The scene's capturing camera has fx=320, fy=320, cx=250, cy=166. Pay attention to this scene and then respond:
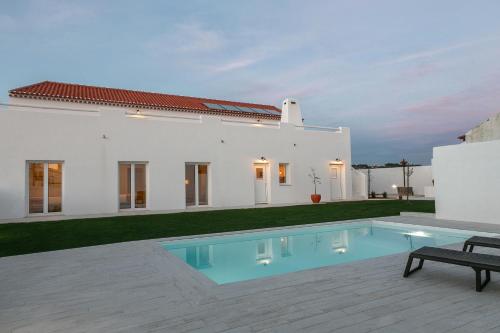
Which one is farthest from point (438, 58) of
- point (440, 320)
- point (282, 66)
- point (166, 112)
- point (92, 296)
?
point (92, 296)

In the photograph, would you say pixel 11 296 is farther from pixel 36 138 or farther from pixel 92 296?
pixel 36 138

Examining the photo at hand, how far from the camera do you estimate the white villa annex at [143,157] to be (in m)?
12.7

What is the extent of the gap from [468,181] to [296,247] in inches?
258

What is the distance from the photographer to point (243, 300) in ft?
12.2

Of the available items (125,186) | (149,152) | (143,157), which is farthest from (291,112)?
(125,186)

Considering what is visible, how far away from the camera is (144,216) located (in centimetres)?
1262

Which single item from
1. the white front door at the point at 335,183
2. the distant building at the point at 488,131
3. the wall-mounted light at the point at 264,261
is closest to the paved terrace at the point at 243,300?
the wall-mounted light at the point at 264,261

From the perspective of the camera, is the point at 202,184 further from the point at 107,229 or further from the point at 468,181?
the point at 468,181

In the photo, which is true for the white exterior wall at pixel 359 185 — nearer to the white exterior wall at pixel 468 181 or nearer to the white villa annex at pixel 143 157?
the white villa annex at pixel 143 157

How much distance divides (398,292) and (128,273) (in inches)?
153

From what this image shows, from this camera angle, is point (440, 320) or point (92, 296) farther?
point (92, 296)

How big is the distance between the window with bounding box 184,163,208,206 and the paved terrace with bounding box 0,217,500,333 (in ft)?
34.1

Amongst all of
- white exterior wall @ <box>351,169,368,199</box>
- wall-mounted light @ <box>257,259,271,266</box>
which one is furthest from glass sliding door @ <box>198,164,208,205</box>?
white exterior wall @ <box>351,169,368,199</box>

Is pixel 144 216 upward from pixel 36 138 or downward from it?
downward
